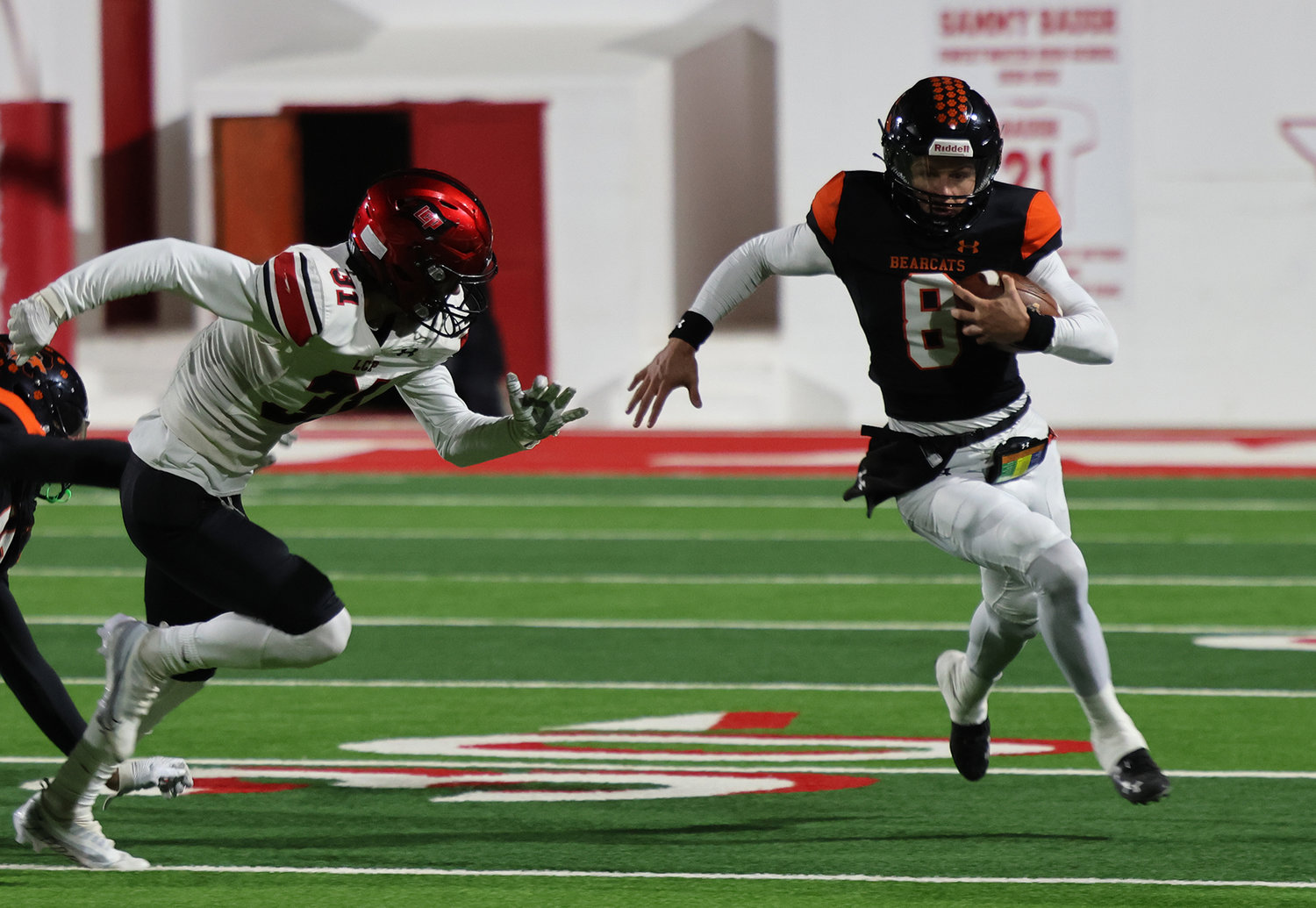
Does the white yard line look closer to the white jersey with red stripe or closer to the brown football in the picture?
the white jersey with red stripe

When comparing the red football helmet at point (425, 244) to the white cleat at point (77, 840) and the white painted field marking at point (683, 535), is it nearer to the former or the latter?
the white cleat at point (77, 840)

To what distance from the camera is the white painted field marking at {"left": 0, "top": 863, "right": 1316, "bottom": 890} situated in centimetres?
447

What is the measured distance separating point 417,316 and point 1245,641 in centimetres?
427

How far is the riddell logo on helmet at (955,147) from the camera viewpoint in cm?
488

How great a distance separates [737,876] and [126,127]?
46.6ft

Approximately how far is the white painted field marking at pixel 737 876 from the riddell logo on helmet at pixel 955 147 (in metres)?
1.64

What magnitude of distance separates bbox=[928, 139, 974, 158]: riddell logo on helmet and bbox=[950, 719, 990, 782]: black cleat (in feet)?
4.73

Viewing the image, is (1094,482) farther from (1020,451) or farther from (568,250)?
(1020,451)

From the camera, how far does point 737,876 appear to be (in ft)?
14.9

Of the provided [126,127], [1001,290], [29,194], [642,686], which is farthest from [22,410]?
[126,127]

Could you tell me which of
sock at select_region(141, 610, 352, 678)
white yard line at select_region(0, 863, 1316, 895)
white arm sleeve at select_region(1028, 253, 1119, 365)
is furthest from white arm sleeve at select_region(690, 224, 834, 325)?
white yard line at select_region(0, 863, 1316, 895)

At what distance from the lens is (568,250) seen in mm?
16562

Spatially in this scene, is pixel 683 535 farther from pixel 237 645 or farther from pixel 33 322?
pixel 33 322

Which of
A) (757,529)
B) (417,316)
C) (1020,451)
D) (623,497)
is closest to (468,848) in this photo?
(417,316)
